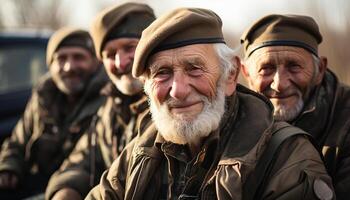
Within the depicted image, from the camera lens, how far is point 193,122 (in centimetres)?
336

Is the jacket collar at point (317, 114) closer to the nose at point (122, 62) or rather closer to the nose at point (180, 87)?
the nose at point (180, 87)

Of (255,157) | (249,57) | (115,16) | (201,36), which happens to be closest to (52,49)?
(115,16)

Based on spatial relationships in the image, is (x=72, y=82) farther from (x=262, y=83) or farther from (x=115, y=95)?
(x=262, y=83)

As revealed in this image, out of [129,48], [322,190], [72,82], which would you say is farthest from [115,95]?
[322,190]

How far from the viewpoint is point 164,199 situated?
138 inches

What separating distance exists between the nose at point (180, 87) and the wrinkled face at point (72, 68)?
2.79 m

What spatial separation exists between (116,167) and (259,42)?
1.15m

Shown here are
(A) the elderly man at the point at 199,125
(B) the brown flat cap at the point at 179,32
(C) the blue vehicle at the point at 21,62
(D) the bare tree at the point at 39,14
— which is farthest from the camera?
(D) the bare tree at the point at 39,14

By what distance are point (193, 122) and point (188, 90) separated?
0.56ft

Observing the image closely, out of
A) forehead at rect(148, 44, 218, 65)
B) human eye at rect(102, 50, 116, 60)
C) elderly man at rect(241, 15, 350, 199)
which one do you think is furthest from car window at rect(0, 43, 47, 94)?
forehead at rect(148, 44, 218, 65)

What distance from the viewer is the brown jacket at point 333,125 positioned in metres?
3.52

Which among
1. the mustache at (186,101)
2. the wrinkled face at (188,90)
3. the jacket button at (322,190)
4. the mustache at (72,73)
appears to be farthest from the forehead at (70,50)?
the jacket button at (322,190)

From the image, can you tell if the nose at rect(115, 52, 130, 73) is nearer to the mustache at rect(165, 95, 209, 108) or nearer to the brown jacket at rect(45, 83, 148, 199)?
the brown jacket at rect(45, 83, 148, 199)

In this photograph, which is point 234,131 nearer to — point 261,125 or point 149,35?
point 261,125
